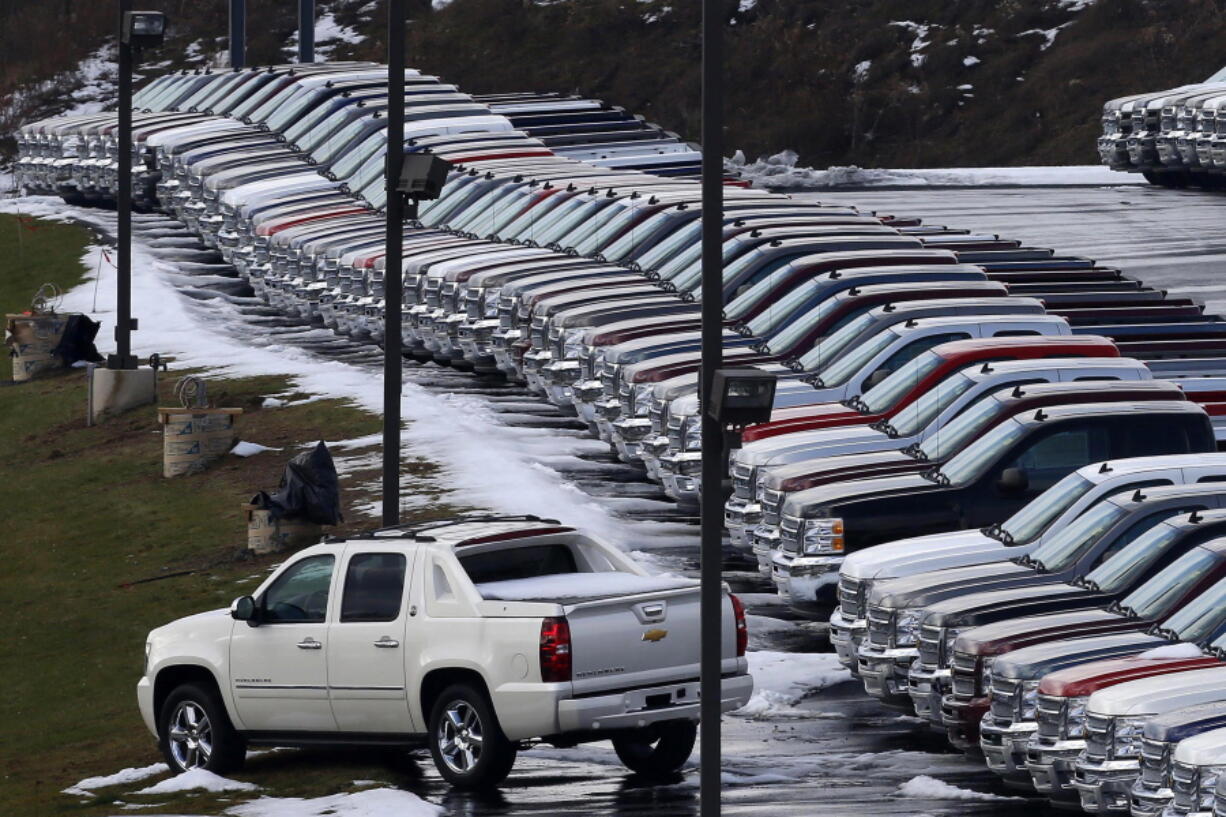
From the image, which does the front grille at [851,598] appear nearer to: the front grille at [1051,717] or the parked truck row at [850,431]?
the parked truck row at [850,431]

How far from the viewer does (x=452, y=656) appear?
14.5 metres

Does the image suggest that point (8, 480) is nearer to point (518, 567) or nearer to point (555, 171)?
point (555, 171)

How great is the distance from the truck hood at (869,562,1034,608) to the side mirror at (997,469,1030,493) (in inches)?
60.2

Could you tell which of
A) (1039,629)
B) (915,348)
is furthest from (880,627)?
(915,348)

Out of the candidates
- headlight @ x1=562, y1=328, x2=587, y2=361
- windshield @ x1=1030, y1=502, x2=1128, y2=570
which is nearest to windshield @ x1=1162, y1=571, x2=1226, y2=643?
windshield @ x1=1030, y1=502, x2=1128, y2=570

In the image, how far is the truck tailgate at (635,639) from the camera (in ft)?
46.3

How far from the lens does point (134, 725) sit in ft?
61.6

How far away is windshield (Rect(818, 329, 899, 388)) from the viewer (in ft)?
74.2

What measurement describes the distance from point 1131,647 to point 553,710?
3.11 metres

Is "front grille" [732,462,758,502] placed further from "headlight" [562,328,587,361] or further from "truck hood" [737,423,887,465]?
"headlight" [562,328,587,361]

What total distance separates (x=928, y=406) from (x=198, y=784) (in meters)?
7.49

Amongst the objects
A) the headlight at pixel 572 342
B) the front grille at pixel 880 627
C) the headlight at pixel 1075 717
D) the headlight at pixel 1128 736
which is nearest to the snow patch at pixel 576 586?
the front grille at pixel 880 627

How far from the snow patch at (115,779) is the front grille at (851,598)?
438cm

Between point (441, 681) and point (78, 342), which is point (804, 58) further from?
point (441, 681)
